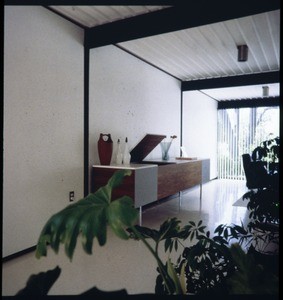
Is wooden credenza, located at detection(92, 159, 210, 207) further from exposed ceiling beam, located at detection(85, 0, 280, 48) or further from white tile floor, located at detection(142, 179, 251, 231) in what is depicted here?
exposed ceiling beam, located at detection(85, 0, 280, 48)

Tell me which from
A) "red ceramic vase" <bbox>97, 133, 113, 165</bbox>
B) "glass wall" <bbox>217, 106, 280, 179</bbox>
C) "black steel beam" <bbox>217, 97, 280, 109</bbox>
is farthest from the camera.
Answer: "glass wall" <bbox>217, 106, 280, 179</bbox>

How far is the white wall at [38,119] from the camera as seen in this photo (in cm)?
254

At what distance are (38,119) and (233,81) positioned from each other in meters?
4.29

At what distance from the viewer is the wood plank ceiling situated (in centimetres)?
297

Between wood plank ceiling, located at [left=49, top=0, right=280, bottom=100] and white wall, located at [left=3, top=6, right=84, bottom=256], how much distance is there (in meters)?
0.38

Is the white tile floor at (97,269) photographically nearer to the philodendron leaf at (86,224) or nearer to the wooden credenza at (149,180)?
the wooden credenza at (149,180)

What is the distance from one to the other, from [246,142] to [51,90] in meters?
7.41

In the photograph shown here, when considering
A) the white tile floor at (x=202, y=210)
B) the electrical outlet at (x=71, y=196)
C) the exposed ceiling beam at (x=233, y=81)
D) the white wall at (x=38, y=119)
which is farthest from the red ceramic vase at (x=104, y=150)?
the exposed ceiling beam at (x=233, y=81)

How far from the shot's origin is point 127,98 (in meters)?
4.28

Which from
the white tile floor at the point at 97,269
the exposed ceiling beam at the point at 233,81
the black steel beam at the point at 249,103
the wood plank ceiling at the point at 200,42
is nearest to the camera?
the white tile floor at the point at 97,269

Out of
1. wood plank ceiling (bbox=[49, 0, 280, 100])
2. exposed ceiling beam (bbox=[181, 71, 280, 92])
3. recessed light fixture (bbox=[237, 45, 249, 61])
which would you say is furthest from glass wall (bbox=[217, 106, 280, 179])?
recessed light fixture (bbox=[237, 45, 249, 61])

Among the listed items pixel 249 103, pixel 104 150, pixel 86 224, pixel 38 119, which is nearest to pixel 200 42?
pixel 104 150

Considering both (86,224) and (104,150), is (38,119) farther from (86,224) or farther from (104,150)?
(86,224)

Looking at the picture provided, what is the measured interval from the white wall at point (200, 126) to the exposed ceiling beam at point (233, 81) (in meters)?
0.40
